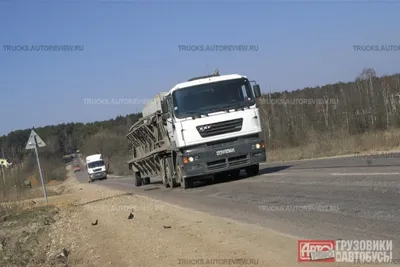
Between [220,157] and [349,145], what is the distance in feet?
42.9

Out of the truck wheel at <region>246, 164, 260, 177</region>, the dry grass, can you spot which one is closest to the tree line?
the dry grass

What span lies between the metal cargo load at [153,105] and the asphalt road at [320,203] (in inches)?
209

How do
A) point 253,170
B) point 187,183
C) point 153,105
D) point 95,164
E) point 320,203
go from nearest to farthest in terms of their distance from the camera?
point 320,203 → point 187,183 → point 253,170 → point 153,105 → point 95,164

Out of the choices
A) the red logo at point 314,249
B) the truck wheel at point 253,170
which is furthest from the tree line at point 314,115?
the red logo at point 314,249

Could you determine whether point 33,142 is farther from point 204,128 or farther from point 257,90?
point 257,90

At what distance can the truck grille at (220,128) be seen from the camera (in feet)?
51.0

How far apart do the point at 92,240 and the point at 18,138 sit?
8862 centimetres

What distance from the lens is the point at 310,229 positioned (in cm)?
736

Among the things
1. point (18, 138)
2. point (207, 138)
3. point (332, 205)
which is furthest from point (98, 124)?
point (332, 205)

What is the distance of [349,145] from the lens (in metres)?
26.3

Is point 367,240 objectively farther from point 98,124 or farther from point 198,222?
point 98,124

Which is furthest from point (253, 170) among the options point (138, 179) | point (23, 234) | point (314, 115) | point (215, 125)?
point (314, 115)

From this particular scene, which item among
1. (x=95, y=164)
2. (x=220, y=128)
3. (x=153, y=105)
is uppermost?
(x=153, y=105)

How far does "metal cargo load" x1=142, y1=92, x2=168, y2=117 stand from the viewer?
63.2ft
